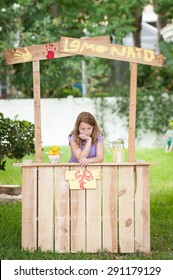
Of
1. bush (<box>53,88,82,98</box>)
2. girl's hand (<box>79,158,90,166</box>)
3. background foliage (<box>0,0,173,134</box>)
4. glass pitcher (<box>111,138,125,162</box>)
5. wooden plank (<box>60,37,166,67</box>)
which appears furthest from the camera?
bush (<box>53,88,82,98</box>)

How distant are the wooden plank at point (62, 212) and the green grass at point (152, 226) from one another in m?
0.10

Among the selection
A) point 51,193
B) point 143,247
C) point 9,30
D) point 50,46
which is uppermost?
point 9,30

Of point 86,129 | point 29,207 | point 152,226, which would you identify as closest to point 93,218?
point 29,207

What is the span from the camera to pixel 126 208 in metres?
5.79

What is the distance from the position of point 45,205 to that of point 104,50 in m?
1.34

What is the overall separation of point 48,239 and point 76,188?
486mm

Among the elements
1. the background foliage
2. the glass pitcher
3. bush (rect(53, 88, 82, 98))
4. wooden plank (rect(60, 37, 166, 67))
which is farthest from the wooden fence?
bush (rect(53, 88, 82, 98))

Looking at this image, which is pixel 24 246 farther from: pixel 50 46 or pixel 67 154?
pixel 67 154

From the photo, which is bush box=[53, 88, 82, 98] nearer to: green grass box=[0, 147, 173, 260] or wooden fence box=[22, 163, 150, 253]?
green grass box=[0, 147, 173, 260]

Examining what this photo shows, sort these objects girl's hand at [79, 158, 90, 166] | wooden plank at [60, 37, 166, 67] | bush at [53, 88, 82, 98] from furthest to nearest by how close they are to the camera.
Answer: bush at [53, 88, 82, 98] < wooden plank at [60, 37, 166, 67] < girl's hand at [79, 158, 90, 166]

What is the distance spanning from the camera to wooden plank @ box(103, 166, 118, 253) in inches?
226

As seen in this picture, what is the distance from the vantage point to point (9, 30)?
1680 cm

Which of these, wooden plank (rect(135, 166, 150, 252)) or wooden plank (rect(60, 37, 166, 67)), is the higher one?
wooden plank (rect(60, 37, 166, 67))
